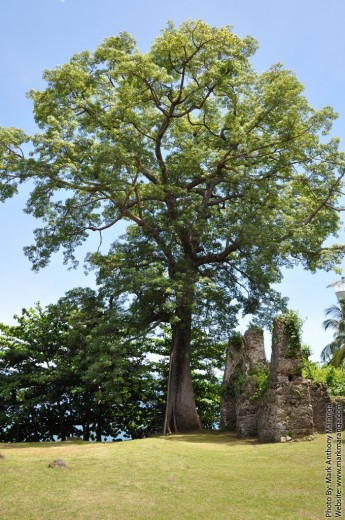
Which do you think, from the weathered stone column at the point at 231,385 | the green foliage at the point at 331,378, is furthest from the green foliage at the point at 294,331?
the green foliage at the point at 331,378

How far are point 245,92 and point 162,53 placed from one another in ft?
12.2

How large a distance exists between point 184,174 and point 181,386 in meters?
8.18

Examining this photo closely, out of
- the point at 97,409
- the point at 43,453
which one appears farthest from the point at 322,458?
the point at 97,409

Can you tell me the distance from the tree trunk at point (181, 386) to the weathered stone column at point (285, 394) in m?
4.39

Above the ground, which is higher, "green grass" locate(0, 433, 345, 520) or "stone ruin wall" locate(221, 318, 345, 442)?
"stone ruin wall" locate(221, 318, 345, 442)

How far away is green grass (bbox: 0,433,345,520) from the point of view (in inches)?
336

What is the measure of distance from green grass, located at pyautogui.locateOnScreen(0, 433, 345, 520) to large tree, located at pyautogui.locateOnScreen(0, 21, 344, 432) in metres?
6.48

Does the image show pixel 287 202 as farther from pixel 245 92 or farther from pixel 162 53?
pixel 162 53

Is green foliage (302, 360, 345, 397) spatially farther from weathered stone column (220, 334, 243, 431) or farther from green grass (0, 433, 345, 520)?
green grass (0, 433, 345, 520)

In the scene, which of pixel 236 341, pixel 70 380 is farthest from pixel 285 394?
pixel 70 380

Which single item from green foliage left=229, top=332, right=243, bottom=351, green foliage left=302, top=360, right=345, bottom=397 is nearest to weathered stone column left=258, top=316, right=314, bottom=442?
green foliage left=229, top=332, right=243, bottom=351

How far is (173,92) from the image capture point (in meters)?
20.1

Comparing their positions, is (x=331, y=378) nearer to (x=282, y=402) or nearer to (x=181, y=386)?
(x=181, y=386)

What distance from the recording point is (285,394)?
50.3 ft
